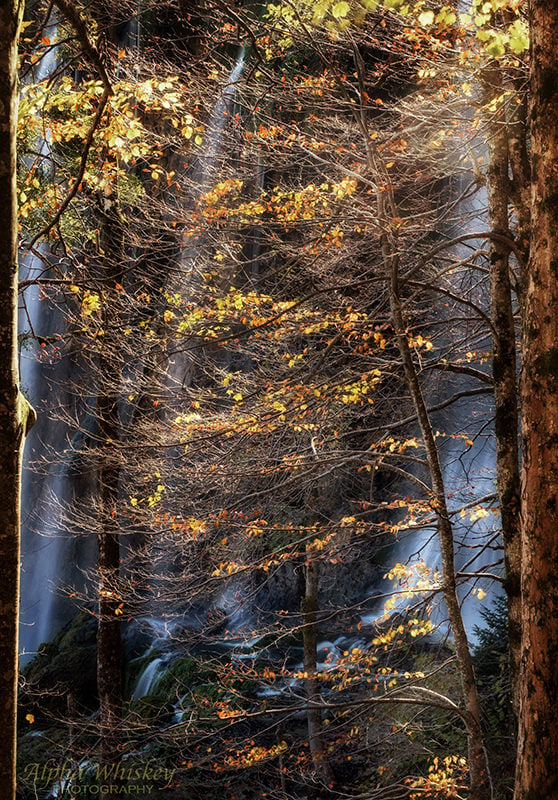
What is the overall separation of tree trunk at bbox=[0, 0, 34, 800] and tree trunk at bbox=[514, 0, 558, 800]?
2.10 metres

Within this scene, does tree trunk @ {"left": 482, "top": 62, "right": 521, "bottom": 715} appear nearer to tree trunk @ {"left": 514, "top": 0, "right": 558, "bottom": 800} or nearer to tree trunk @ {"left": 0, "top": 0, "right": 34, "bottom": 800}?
tree trunk @ {"left": 514, "top": 0, "right": 558, "bottom": 800}

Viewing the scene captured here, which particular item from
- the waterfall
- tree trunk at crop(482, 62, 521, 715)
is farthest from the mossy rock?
tree trunk at crop(482, 62, 521, 715)

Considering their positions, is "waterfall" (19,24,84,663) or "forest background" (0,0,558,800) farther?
Answer: "waterfall" (19,24,84,663)

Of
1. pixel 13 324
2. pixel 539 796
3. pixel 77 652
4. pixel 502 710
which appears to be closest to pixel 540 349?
pixel 539 796

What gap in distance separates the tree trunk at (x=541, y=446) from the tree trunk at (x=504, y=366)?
7.58ft

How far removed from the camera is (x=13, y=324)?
246 centimetres

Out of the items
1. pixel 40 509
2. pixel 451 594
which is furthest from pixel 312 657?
pixel 40 509

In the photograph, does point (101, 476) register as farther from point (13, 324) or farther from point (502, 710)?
point (13, 324)

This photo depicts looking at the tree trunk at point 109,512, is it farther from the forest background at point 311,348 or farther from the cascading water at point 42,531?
the cascading water at point 42,531

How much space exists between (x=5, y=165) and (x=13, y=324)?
576 mm

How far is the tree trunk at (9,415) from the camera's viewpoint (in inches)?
92.1

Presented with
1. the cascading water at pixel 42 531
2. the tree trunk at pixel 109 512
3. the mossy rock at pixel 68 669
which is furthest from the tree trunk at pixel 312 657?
the cascading water at pixel 42 531

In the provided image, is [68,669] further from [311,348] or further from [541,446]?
[541,446]

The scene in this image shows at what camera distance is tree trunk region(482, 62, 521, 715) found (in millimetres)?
5309
